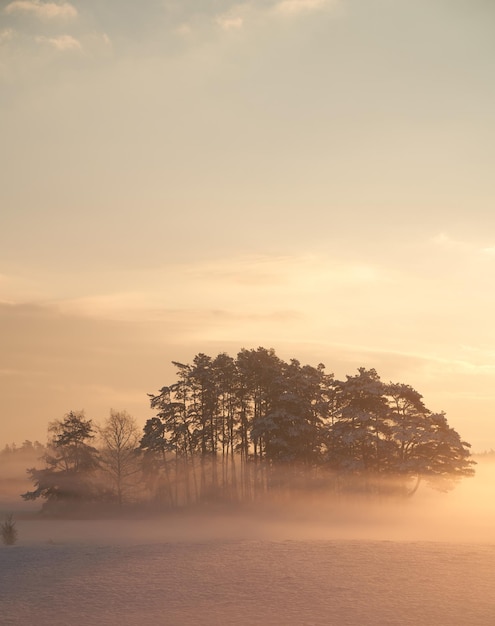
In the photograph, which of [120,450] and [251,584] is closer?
[251,584]

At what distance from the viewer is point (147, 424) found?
269 feet

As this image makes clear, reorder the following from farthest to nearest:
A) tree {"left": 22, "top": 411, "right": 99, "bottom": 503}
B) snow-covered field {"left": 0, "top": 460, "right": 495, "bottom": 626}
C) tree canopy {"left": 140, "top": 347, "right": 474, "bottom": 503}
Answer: tree {"left": 22, "top": 411, "right": 99, "bottom": 503}, tree canopy {"left": 140, "top": 347, "right": 474, "bottom": 503}, snow-covered field {"left": 0, "top": 460, "right": 495, "bottom": 626}

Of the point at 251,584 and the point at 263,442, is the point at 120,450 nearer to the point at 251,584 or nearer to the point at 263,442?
the point at 263,442

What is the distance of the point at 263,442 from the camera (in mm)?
76062

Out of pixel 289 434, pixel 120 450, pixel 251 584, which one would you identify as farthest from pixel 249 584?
pixel 120 450

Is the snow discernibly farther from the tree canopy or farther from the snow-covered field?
the tree canopy

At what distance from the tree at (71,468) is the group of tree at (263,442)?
0.36 ft

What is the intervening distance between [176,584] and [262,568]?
3.78 metres

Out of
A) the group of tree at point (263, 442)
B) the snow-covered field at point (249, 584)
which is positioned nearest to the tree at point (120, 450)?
the group of tree at point (263, 442)

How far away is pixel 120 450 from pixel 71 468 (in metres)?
6.71

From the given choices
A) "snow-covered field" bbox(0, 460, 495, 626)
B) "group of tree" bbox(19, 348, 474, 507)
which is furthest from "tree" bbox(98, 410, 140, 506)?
"snow-covered field" bbox(0, 460, 495, 626)

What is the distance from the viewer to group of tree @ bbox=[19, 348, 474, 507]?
65.2 meters

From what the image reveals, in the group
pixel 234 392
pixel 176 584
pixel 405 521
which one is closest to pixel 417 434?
pixel 405 521

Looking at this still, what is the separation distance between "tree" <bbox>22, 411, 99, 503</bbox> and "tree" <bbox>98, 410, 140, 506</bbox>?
2388mm
